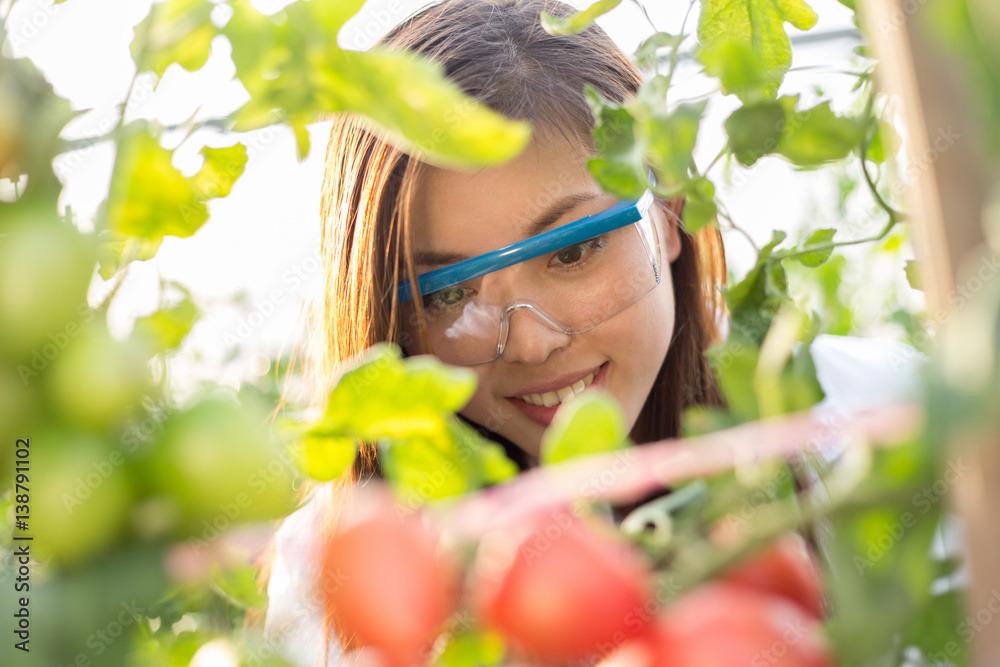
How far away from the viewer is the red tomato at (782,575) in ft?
0.74

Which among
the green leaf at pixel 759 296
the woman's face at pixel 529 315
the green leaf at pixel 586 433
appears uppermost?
the green leaf at pixel 586 433

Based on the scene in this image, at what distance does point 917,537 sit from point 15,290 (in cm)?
26

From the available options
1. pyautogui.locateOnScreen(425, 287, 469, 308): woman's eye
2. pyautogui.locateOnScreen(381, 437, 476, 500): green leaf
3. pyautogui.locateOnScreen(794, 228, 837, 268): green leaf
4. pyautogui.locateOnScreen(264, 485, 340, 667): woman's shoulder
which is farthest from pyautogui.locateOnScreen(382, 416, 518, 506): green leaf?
pyautogui.locateOnScreen(425, 287, 469, 308): woman's eye

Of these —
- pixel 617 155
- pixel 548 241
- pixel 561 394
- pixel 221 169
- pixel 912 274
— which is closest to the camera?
pixel 221 169

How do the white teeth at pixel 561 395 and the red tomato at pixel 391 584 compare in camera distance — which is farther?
the white teeth at pixel 561 395

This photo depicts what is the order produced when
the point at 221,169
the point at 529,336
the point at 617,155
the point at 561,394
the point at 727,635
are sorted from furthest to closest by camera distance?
the point at 561,394 → the point at 529,336 → the point at 617,155 → the point at 221,169 → the point at 727,635

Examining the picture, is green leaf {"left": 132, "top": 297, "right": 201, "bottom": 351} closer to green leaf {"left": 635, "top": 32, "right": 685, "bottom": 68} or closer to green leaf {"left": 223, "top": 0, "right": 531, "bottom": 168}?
green leaf {"left": 223, "top": 0, "right": 531, "bottom": 168}

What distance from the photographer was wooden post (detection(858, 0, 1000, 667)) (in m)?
0.18

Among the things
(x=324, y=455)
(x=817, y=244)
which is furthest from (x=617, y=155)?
(x=324, y=455)

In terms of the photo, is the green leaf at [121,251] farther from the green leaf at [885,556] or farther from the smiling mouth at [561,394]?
the smiling mouth at [561,394]

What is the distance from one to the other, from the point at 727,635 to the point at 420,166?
0.85 metres

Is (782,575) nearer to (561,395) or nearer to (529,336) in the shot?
(529,336)

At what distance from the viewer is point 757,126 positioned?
1.39ft

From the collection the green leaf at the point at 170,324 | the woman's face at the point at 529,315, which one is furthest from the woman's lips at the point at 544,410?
the green leaf at the point at 170,324
